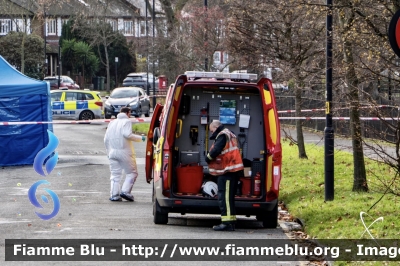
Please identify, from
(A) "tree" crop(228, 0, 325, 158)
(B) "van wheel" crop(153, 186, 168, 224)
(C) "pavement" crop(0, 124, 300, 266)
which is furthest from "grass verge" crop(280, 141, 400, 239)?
(A) "tree" crop(228, 0, 325, 158)

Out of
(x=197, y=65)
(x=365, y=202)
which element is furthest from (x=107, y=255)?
(x=197, y=65)

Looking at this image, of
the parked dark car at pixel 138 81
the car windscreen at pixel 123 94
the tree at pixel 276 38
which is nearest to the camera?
the tree at pixel 276 38

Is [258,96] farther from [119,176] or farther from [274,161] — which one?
[119,176]

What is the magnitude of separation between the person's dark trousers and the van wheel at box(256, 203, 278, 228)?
0.62 m

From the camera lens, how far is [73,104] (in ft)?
133

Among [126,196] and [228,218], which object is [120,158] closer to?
[126,196]

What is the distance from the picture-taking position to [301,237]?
1204 cm

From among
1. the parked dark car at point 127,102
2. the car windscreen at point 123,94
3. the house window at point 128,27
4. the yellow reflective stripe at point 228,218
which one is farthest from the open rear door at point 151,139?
the house window at point 128,27

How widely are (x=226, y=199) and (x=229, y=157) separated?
0.60 metres

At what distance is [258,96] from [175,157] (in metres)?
1.55

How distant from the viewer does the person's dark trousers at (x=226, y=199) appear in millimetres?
12352

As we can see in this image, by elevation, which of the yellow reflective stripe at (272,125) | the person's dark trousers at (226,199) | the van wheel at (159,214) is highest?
the yellow reflective stripe at (272,125)

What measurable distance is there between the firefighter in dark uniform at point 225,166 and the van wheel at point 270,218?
57 centimetres

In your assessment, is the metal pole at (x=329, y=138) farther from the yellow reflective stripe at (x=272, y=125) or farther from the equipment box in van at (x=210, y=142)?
the yellow reflective stripe at (x=272, y=125)
